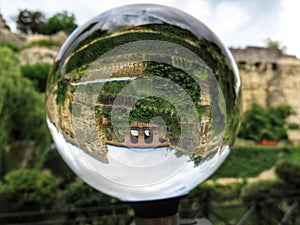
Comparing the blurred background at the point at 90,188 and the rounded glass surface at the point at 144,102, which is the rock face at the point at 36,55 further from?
the rounded glass surface at the point at 144,102

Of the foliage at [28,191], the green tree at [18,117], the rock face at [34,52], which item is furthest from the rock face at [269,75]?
the foliage at [28,191]

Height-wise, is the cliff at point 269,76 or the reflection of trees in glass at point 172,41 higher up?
the cliff at point 269,76

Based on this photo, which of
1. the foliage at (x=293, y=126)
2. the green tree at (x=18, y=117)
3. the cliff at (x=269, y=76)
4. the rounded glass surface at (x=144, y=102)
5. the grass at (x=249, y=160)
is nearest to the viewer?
the rounded glass surface at (x=144, y=102)

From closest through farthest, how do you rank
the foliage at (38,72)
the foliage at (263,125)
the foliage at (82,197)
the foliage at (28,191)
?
1. the foliage at (82,197)
2. the foliage at (28,191)
3. the foliage at (38,72)
4. the foliage at (263,125)

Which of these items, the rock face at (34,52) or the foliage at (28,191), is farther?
the rock face at (34,52)

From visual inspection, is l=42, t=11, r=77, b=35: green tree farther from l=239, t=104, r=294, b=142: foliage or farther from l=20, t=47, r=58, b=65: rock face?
l=239, t=104, r=294, b=142: foliage

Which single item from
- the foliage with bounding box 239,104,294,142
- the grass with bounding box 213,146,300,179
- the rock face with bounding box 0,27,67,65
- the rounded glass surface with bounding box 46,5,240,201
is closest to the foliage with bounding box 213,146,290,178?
the grass with bounding box 213,146,300,179

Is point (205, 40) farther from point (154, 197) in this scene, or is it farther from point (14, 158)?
point (14, 158)
